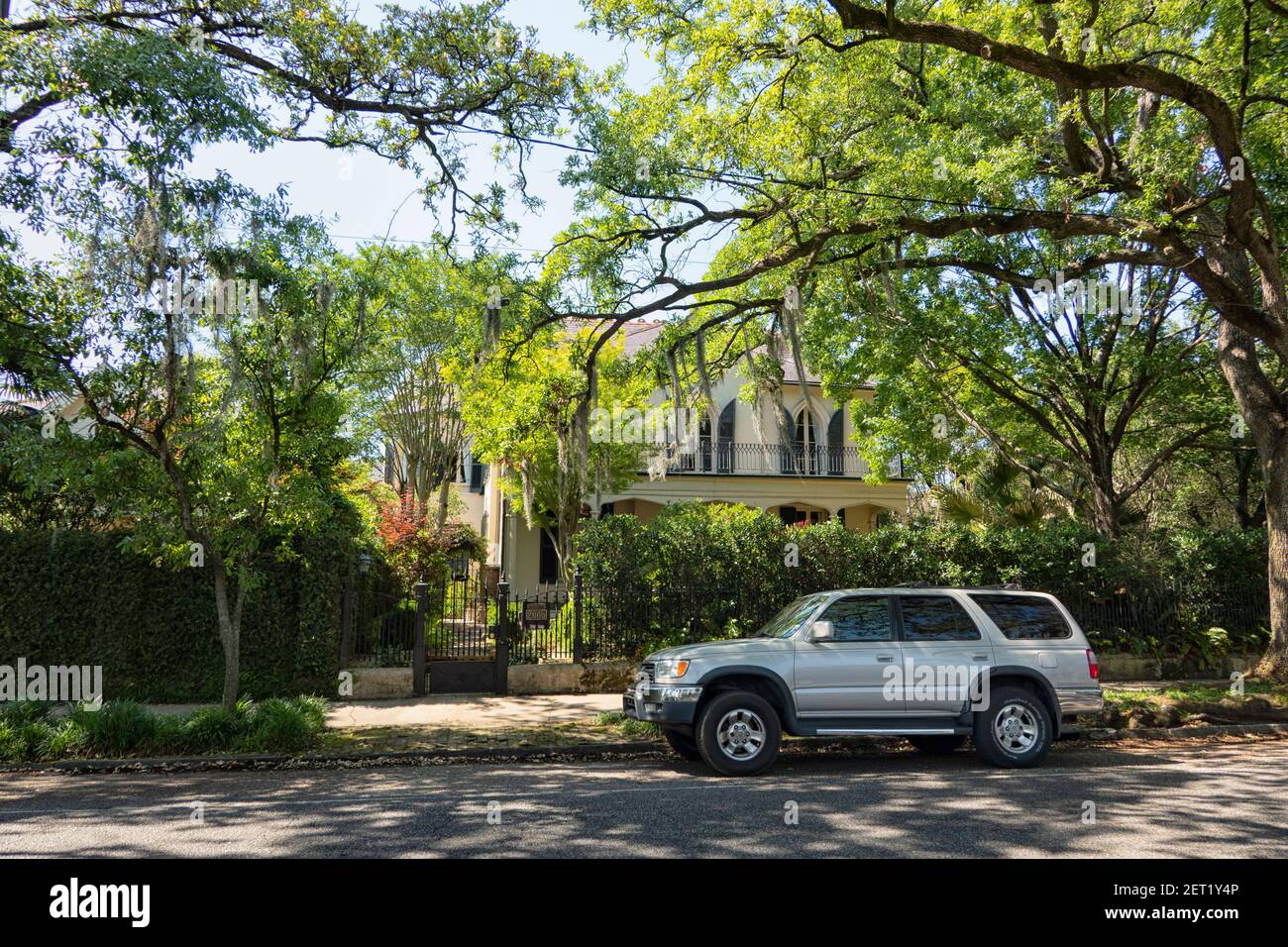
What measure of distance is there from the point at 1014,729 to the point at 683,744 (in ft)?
11.2

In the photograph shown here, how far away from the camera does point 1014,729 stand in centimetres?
859

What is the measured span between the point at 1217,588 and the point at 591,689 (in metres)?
12.2

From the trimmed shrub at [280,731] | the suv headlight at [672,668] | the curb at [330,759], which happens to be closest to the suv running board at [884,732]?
the suv headlight at [672,668]

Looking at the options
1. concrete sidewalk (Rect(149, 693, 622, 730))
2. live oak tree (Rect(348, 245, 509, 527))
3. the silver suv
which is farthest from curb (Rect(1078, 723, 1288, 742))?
live oak tree (Rect(348, 245, 509, 527))

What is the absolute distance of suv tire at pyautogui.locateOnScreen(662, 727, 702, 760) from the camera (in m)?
9.03

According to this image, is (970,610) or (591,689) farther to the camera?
(591,689)

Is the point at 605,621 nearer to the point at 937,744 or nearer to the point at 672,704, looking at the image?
the point at 937,744

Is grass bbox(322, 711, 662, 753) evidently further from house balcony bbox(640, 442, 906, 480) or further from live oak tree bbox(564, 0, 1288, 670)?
house balcony bbox(640, 442, 906, 480)

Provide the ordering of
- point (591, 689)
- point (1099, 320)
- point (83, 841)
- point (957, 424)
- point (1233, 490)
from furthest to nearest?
point (1233, 490), point (957, 424), point (1099, 320), point (591, 689), point (83, 841)

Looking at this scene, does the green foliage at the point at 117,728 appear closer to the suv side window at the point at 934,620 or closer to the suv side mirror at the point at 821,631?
the suv side mirror at the point at 821,631

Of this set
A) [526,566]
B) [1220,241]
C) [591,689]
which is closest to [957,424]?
[1220,241]

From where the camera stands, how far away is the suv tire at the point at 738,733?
8078 millimetres

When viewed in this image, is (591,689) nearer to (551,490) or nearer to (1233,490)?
(551,490)

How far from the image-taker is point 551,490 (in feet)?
76.0
